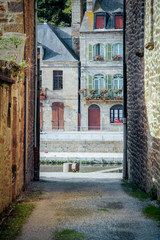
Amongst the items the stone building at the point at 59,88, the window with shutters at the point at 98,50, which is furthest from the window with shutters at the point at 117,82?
the stone building at the point at 59,88

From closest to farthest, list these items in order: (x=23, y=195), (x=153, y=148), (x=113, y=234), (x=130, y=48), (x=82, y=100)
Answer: (x=113, y=234), (x=153, y=148), (x=23, y=195), (x=130, y=48), (x=82, y=100)

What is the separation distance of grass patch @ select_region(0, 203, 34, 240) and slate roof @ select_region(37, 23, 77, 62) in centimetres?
2447

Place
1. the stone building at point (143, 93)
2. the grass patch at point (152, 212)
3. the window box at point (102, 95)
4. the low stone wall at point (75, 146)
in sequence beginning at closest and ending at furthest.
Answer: the grass patch at point (152, 212) < the stone building at point (143, 93) < the low stone wall at point (75, 146) < the window box at point (102, 95)

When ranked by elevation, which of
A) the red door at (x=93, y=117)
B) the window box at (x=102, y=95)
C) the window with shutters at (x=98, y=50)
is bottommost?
the red door at (x=93, y=117)

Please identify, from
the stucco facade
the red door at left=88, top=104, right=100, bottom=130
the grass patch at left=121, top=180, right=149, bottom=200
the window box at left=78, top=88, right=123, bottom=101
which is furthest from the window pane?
the grass patch at left=121, top=180, right=149, bottom=200

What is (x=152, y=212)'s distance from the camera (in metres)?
5.36

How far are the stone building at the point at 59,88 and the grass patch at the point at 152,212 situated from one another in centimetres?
2326

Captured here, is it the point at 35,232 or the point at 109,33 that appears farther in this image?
the point at 109,33

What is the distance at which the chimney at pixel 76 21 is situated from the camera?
3067cm

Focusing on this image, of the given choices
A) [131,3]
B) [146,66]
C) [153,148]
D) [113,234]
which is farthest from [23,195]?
[131,3]

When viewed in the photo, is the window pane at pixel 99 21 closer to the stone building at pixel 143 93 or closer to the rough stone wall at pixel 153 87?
the stone building at pixel 143 93

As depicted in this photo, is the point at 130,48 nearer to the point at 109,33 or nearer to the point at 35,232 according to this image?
the point at 35,232

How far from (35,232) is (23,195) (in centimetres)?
266

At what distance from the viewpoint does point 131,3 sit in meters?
9.23
